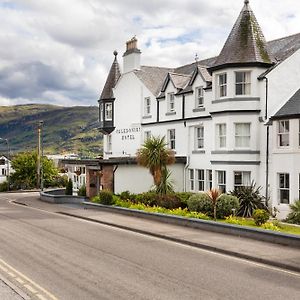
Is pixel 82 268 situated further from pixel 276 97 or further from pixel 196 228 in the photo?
pixel 276 97

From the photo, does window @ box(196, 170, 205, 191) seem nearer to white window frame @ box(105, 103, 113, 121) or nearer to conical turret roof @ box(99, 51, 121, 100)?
white window frame @ box(105, 103, 113, 121)

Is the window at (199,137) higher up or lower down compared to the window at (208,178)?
higher up

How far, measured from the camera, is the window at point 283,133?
90.9ft

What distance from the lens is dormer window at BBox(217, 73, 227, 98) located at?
3044 centimetres

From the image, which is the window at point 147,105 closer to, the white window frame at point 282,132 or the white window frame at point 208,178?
the white window frame at point 208,178

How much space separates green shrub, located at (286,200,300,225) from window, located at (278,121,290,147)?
13.5ft

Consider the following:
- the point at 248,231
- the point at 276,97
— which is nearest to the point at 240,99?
the point at 276,97

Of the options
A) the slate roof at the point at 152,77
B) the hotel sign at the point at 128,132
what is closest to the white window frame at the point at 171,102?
the slate roof at the point at 152,77

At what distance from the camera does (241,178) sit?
98.4 feet

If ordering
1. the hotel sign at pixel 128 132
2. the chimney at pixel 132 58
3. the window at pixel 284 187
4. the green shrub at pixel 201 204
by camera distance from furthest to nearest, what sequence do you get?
the chimney at pixel 132 58, the hotel sign at pixel 128 132, the window at pixel 284 187, the green shrub at pixel 201 204

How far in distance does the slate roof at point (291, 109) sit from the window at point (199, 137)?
727 centimetres

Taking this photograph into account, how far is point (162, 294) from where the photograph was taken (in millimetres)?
10711

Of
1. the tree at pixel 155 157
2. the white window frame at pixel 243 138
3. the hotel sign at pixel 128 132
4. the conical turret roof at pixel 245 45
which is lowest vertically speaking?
the tree at pixel 155 157

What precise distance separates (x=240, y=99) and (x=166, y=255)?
15986mm
